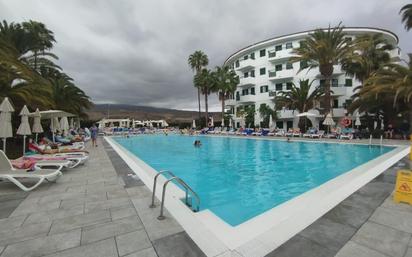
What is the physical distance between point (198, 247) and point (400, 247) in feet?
8.49

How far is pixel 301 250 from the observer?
2707 mm

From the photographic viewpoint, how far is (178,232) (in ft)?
10.4

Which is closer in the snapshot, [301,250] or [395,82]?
[301,250]

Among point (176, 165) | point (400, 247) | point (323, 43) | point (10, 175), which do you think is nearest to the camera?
point (400, 247)

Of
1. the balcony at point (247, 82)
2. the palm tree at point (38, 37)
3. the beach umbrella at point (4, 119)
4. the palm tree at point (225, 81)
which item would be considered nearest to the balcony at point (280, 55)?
the balcony at point (247, 82)

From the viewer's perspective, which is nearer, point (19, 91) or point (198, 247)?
point (198, 247)

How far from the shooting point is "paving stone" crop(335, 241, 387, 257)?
2588 millimetres

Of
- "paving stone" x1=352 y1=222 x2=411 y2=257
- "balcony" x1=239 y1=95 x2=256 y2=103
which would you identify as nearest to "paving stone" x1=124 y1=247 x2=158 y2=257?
"paving stone" x1=352 y1=222 x2=411 y2=257

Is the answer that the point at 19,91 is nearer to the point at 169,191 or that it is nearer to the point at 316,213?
the point at 169,191

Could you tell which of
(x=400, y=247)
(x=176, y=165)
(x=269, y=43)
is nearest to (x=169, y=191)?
(x=400, y=247)

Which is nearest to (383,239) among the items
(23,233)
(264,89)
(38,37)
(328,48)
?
(23,233)

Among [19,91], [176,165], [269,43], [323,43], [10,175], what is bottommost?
[176,165]

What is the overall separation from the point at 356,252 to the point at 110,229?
335 cm

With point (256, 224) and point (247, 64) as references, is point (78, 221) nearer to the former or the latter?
point (256, 224)
